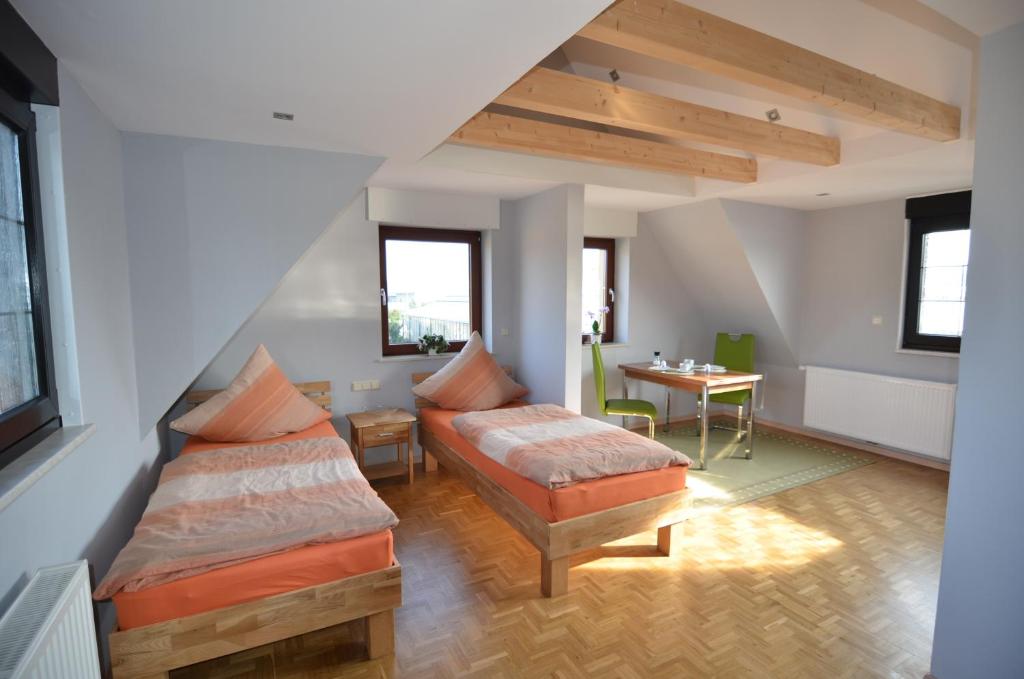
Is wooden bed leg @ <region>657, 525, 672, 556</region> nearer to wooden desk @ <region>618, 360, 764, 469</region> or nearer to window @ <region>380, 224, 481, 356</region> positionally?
wooden desk @ <region>618, 360, 764, 469</region>

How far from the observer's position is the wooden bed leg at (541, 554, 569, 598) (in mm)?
2514

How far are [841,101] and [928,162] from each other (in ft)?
5.10

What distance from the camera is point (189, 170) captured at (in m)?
2.68

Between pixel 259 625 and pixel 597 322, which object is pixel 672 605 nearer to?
pixel 259 625

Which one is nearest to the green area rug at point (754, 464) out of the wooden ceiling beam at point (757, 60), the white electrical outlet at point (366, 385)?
the wooden ceiling beam at point (757, 60)

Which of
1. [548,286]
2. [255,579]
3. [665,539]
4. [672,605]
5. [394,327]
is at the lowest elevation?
[672,605]

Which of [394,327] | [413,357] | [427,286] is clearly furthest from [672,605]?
[427,286]

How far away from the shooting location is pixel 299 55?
1.74 metres

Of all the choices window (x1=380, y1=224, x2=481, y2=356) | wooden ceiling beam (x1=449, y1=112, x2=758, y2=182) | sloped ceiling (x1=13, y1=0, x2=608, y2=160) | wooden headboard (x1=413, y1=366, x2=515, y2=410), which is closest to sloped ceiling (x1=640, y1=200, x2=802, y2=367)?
wooden ceiling beam (x1=449, y1=112, x2=758, y2=182)

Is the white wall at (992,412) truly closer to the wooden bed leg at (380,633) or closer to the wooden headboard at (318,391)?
the wooden bed leg at (380,633)

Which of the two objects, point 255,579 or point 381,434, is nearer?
point 255,579

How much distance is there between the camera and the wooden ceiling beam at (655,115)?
247 centimetres

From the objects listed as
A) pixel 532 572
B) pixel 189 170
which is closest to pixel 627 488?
pixel 532 572

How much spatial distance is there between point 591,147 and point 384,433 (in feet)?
8.60
